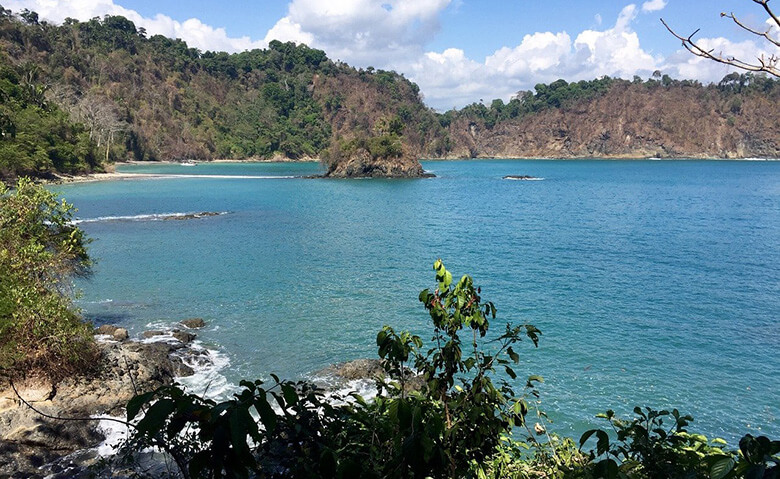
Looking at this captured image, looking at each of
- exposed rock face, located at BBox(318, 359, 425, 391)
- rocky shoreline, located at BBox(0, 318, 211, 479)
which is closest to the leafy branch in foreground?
rocky shoreline, located at BBox(0, 318, 211, 479)

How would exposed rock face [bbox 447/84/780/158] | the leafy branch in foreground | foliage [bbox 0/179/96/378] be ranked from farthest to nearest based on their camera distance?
exposed rock face [bbox 447/84/780/158]
foliage [bbox 0/179/96/378]
the leafy branch in foreground

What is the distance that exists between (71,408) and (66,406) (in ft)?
0.48

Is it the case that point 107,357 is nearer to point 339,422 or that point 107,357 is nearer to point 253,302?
point 253,302

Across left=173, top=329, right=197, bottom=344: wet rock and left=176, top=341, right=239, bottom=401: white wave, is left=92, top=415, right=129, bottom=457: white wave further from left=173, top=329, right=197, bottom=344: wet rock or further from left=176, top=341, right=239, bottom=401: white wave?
left=173, top=329, right=197, bottom=344: wet rock

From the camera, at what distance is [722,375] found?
48.3ft

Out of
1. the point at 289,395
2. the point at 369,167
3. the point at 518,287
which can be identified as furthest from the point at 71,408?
the point at 369,167

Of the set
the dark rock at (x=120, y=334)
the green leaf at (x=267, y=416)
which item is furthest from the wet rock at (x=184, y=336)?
the green leaf at (x=267, y=416)

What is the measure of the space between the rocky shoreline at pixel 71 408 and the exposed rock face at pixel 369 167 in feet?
265

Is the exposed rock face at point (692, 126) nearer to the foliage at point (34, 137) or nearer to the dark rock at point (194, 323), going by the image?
the foliage at point (34, 137)

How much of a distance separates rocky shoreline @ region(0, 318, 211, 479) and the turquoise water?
7.94ft

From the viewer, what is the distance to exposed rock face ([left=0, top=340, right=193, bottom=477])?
951 centimetres

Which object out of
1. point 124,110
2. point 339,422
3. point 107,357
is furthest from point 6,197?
point 124,110

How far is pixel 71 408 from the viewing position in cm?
1112

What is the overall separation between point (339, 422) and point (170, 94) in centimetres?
17945
